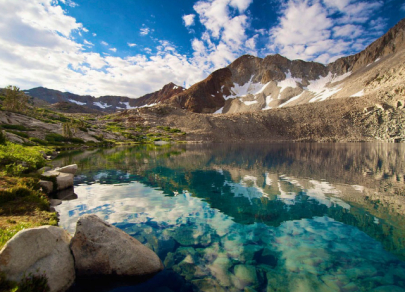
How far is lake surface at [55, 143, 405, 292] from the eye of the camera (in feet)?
26.8

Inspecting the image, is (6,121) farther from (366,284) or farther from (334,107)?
(334,107)

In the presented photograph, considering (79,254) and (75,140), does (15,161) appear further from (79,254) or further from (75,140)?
(75,140)

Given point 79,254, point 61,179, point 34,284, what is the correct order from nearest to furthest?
point 34,284 < point 79,254 < point 61,179

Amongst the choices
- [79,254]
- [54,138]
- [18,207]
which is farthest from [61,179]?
[54,138]

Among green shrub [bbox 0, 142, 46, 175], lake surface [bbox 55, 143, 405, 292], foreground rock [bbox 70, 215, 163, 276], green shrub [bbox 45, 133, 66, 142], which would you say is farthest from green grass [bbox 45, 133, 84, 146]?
foreground rock [bbox 70, 215, 163, 276]

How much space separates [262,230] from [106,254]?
8.70 m

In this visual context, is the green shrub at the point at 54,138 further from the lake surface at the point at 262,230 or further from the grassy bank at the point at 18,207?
the grassy bank at the point at 18,207

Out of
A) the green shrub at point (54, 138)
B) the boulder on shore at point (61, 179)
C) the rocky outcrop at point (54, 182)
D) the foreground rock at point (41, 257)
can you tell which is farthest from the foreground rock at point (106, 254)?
the green shrub at point (54, 138)

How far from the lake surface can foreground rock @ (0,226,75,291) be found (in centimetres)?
86

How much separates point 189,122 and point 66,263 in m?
149

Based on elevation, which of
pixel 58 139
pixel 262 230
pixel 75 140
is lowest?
pixel 75 140

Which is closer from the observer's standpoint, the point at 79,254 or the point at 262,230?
the point at 79,254

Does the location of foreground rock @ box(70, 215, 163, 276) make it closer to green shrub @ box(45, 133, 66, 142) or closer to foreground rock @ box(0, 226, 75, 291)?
foreground rock @ box(0, 226, 75, 291)

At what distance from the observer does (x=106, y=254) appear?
8.24 meters
